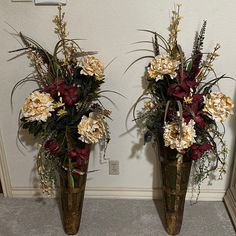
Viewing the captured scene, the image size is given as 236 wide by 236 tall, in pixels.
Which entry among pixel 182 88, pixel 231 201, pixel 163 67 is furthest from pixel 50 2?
pixel 231 201

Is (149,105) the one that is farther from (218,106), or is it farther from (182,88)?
(218,106)

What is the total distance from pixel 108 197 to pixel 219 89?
1.09 m

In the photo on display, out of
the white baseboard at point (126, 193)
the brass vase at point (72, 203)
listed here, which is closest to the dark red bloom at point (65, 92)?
the brass vase at point (72, 203)

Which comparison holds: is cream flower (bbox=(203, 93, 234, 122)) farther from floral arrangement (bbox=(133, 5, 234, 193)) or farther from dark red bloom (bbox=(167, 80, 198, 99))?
dark red bloom (bbox=(167, 80, 198, 99))

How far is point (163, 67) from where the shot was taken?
61.4 inches

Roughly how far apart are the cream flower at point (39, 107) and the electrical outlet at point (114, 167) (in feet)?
2.27

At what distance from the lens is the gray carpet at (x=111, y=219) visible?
1871mm

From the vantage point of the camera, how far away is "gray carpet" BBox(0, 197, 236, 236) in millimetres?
1871

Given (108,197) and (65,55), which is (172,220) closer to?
(108,197)

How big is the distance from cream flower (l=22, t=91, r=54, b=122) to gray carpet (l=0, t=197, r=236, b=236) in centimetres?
82

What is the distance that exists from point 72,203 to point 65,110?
593 mm

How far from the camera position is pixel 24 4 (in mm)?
1719

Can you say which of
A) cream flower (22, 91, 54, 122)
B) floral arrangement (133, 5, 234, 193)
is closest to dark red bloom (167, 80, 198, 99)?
floral arrangement (133, 5, 234, 193)

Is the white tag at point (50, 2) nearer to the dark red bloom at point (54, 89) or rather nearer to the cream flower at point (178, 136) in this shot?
the dark red bloom at point (54, 89)
